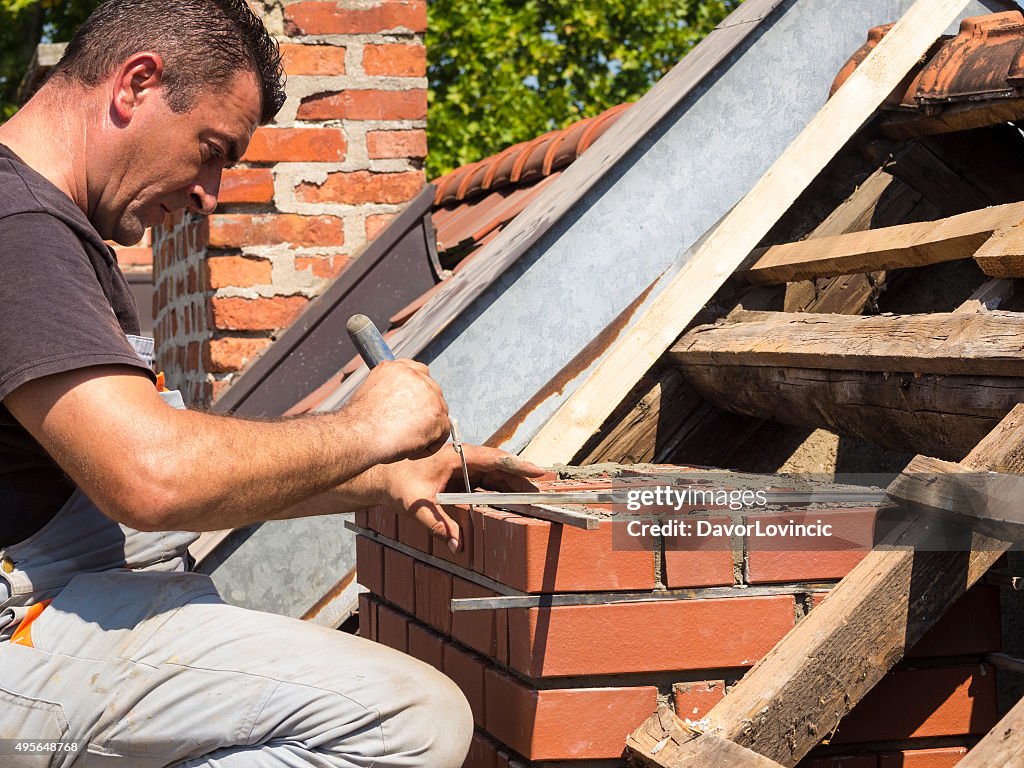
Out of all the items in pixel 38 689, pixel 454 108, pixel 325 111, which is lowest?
pixel 38 689

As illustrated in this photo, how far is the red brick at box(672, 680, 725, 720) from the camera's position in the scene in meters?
1.85

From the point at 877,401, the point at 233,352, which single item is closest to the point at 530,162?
the point at 233,352

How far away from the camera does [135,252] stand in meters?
14.5

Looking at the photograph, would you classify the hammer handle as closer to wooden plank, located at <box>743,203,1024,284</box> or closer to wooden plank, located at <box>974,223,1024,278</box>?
wooden plank, located at <box>743,203,1024,284</box>

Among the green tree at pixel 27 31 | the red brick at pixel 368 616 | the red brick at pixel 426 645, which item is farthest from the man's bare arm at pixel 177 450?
the green tree at pixel 27 31

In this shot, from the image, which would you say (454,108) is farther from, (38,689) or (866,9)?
(38,689)

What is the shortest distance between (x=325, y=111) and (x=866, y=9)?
182cm

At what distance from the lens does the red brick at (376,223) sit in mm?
4004

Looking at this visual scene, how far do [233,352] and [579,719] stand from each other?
238 centimetres

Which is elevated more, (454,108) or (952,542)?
(454,108)

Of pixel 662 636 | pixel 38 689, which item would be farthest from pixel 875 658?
pixel 38 689

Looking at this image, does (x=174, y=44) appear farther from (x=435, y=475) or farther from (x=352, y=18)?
(x=352, y=18)

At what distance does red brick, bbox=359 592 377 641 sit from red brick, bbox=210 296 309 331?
→ 4.80ft

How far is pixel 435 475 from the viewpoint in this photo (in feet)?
7.23
